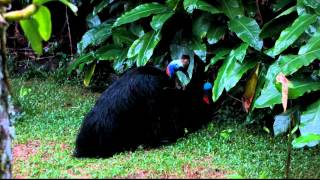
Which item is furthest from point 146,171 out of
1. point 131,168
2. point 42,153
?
point 42,153

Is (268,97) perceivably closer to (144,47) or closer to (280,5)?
(280,5)

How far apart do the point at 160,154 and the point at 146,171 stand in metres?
0.80

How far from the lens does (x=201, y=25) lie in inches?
254

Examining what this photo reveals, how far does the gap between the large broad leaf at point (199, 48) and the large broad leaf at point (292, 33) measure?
3.38 feet

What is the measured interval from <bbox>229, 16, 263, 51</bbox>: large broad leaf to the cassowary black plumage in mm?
888

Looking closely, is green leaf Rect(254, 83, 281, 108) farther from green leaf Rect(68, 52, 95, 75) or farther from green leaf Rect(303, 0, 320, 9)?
green leaf Rect(68, 52, 95, 75)

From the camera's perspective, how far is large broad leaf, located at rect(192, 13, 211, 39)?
21.0 ft

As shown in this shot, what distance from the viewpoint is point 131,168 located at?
4.35 meters

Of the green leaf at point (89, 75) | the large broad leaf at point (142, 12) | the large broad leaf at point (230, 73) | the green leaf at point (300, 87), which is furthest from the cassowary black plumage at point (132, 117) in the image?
the green leaf at point (89, 75)

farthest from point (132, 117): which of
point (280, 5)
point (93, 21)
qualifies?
point (93, 21)

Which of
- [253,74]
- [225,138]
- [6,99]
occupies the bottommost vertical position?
[225,138]

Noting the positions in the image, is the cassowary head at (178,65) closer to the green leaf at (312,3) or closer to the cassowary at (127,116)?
the cassowary at (127,116)

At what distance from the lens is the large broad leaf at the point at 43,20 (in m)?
2.89

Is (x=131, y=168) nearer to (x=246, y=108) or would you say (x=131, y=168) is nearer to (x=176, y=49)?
(x=246, y=108)
